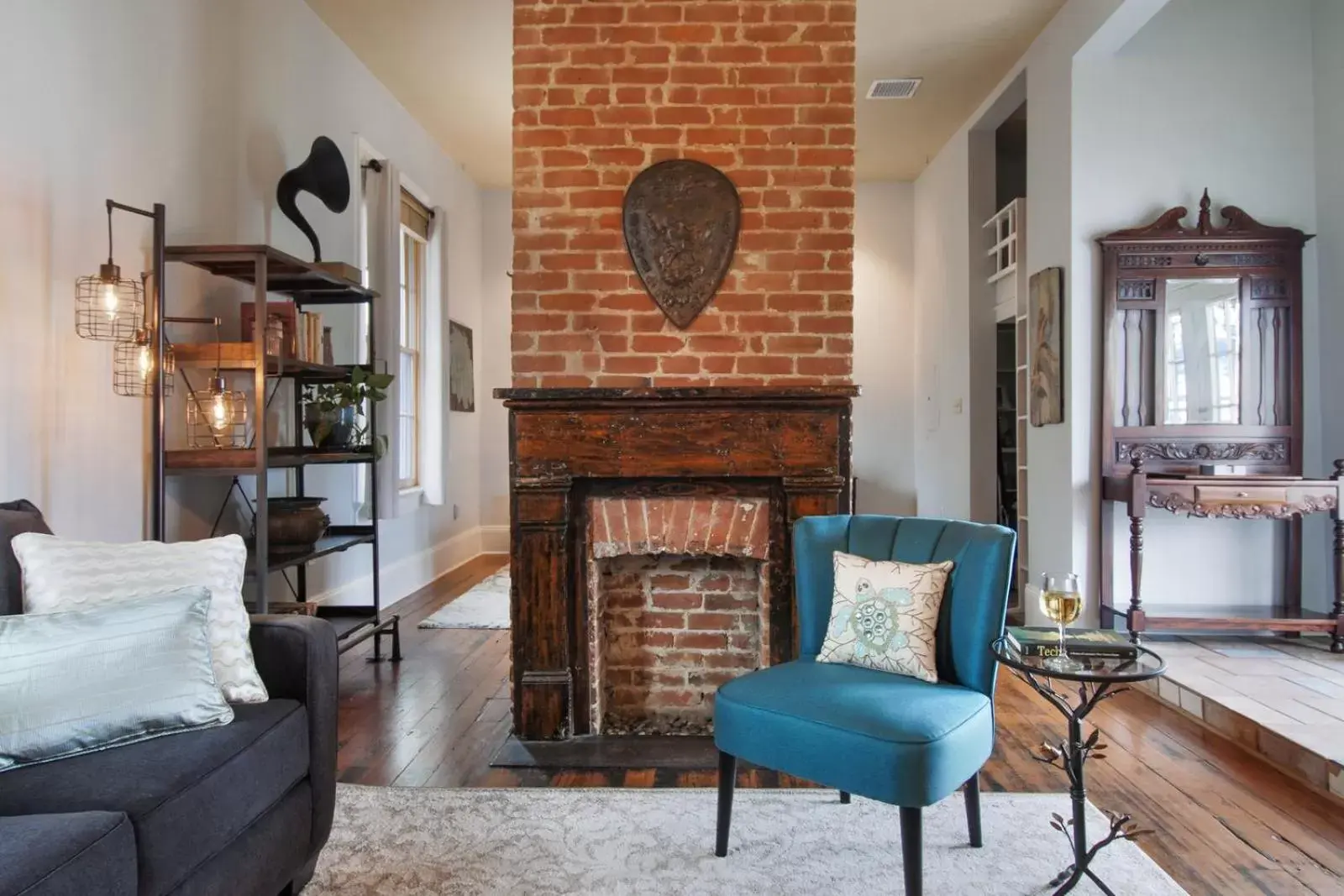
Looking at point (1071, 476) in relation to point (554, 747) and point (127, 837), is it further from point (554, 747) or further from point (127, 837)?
point (127, 837)

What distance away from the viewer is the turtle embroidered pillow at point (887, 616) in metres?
2.13

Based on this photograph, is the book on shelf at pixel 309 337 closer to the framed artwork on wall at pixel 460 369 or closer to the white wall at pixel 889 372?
the framed artwork on wall at pixel 460 369

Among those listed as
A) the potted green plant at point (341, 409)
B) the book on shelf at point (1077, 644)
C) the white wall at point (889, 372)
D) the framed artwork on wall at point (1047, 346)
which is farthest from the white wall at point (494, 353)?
the book on shelf at point (1077, 644)

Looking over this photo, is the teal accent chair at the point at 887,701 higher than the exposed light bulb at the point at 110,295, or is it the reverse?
the exposed light bulb at the point at 110,295

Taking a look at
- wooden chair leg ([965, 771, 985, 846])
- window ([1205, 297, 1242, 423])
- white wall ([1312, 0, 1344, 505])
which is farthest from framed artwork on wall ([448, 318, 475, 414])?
white wall ([1312, 0, 1344, 505])

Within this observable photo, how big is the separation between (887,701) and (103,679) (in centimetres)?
167

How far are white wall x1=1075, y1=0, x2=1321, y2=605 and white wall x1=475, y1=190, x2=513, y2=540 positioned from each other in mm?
4843

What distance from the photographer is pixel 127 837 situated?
4.37 ft

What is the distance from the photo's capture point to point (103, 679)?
1627 millimetres

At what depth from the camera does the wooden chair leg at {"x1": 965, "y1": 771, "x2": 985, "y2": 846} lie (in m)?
2.14

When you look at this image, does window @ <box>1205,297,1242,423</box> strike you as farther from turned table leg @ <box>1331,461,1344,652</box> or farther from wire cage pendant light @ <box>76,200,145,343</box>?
wire cage pendant light @ <box>76,200,145,343</box>

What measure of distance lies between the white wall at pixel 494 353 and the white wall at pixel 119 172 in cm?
287

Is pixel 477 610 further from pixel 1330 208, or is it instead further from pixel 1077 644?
pixel 1330 208

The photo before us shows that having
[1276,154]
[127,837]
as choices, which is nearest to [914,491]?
[1276,154]
